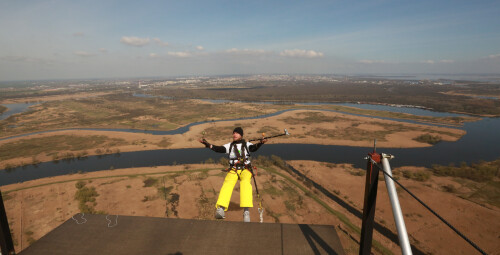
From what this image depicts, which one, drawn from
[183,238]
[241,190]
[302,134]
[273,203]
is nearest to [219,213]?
[241,190]

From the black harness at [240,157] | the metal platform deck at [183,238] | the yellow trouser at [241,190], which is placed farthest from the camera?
the black harness at [240,157]

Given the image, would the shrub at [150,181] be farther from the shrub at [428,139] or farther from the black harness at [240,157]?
the shrub at [428,139]

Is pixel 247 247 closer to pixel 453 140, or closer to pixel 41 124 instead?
pixel 453 140

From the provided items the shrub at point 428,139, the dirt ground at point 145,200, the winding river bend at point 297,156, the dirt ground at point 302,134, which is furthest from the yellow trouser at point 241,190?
the shrub at point 428,139

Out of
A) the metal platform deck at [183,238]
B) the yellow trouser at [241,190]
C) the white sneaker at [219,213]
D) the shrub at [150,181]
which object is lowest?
the shrub at [150,181]

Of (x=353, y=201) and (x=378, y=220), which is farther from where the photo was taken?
(x=353, y=201)

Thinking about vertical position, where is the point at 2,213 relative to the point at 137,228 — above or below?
above

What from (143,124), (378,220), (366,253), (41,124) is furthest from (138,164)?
(41,124)
